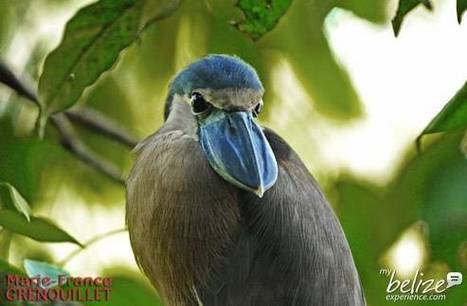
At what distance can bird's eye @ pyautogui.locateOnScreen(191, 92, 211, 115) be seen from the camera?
0.68 meters

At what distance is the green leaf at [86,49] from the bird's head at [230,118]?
12 centimetres

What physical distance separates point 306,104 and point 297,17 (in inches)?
3.9

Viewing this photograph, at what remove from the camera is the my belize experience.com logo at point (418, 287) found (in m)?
0.80

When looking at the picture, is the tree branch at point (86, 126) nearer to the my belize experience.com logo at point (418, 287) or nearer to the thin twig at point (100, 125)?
the thin twig at point (100, 125)

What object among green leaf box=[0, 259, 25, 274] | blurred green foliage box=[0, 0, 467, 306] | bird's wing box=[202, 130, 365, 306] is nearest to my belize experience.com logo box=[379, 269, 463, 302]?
blurred green foliage box=[0, 0, 467, 306]

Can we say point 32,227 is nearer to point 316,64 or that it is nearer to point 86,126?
point 86,126

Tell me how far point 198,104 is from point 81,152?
0.23 m

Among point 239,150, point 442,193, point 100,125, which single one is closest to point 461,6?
point 239,150

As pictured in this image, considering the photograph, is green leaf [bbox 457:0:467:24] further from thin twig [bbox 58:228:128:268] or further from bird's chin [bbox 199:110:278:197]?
thin twig [bbox 58:228:128:268]

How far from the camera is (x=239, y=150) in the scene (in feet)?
2.06

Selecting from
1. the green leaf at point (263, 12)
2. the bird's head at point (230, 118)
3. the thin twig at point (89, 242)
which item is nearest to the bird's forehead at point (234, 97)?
the bird's head at point (230, 118)

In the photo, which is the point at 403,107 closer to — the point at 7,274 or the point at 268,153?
the point at 268,153

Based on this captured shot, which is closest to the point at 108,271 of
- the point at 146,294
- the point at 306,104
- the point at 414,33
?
the point at 146,294

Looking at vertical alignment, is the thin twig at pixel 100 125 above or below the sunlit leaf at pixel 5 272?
above
